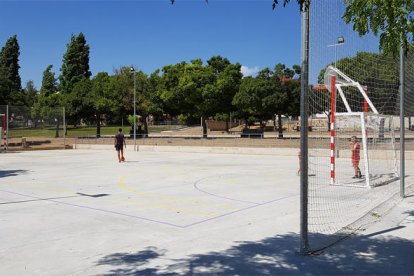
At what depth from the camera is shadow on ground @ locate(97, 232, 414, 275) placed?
16.3ft

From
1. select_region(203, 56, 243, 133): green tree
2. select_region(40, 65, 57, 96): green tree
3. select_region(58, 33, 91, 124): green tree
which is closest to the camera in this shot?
select_region(203, 56, 243, 133): green tree

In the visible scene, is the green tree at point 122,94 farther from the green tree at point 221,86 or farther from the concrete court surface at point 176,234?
the concrete court surface at point 176,234

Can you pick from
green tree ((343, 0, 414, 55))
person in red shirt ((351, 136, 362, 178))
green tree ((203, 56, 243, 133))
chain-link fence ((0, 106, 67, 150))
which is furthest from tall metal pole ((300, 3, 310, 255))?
green tree ((203, 56, 243, 133))

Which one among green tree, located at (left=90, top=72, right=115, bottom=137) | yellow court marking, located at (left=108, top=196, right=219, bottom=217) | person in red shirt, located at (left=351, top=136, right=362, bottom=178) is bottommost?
yellow court marking, located at (left=108, top=196, right=219, bottom=217)

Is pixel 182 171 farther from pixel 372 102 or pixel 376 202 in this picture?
pixel 376 202

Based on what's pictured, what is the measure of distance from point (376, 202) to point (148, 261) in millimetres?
6475

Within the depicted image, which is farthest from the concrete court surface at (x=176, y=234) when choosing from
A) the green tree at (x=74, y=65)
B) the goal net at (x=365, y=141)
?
the green tree at (x=74, y=65)

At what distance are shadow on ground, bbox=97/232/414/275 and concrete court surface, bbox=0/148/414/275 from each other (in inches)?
0.5

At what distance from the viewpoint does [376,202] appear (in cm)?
971

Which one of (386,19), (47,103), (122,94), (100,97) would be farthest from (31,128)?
(386,19)

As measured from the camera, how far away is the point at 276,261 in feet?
17.4

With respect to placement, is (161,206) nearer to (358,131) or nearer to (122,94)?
(358,131)

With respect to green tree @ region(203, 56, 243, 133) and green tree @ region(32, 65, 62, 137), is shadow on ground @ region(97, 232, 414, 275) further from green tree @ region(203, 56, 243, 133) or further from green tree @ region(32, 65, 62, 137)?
green tree @ region(32, 65, 62, 137)

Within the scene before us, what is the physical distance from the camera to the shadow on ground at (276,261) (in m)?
4.95
